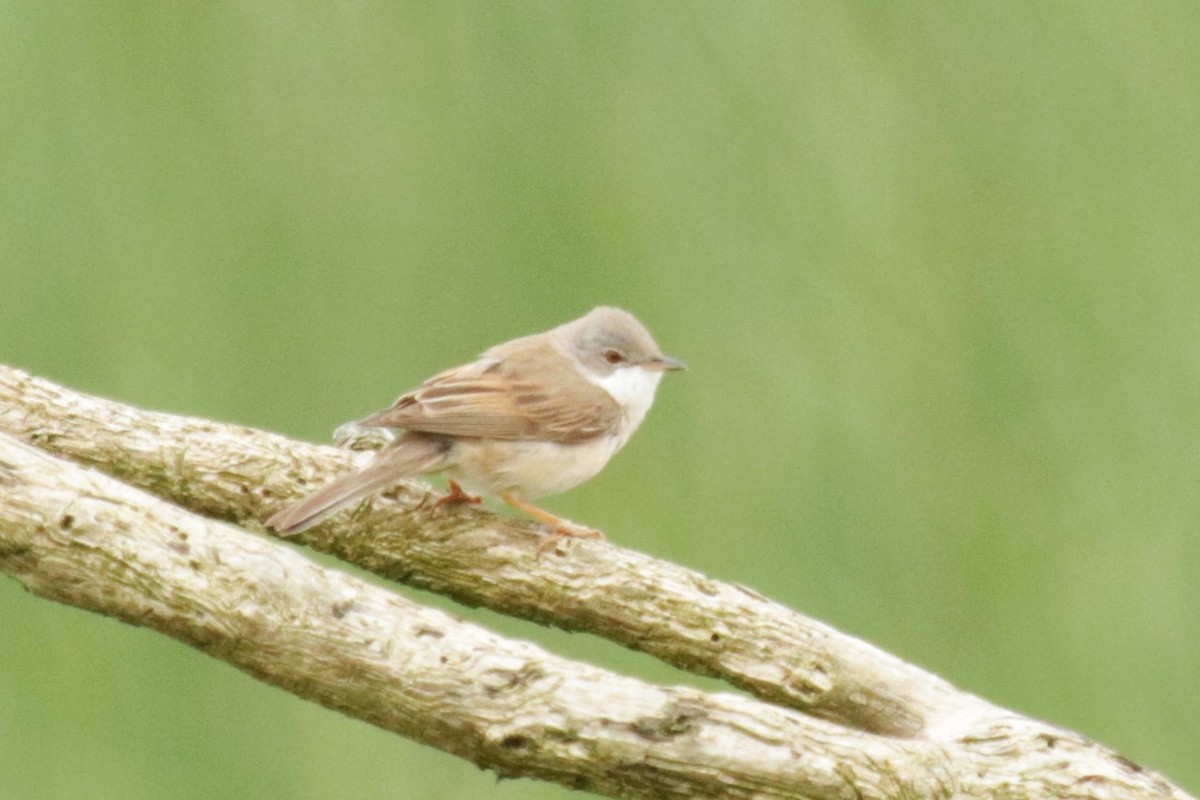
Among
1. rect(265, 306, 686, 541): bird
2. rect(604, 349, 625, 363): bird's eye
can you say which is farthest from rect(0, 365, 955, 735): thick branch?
rect(604, 349, 625, 363): bird's eye

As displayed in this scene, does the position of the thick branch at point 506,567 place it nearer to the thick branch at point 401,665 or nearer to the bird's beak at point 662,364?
the thick branch at point 401,665

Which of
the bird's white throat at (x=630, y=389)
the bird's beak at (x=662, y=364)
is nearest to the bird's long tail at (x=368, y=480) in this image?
the bird's white throat at (x=630, y=389)

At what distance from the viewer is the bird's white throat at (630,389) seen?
5.39m

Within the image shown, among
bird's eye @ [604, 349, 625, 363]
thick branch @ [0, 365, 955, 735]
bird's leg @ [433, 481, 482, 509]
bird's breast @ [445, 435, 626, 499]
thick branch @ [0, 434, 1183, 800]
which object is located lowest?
thick branch @ [0, 434, 1183, 800]

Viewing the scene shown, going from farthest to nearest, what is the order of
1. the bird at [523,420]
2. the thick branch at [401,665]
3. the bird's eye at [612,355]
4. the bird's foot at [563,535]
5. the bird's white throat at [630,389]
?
1. the bird's eye at [612,355]
2. the bird's white throat at [630,389]
3. the bird at [523,420]
4. the bird's foot at [563,535]
5. the thick branch at [401,665]

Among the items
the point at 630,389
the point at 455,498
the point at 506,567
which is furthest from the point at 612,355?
the point at 506,567

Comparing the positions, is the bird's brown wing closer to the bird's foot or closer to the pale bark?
the bird's foot

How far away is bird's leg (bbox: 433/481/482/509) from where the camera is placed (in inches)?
187

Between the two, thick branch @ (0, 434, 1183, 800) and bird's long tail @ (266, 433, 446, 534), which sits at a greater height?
bird's long tail @ (266, 433, 446, 534)

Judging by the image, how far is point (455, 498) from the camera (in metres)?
4.82

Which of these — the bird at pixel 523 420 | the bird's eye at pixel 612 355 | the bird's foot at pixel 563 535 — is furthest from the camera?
the bird's eye at pixel 612 355

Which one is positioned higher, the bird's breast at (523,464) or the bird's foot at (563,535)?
the bird's breast at (523,464)

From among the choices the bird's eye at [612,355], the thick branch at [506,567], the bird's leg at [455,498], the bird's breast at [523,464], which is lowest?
the thick branch at [506,567]

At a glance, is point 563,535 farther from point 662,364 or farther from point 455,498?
point 662,364
